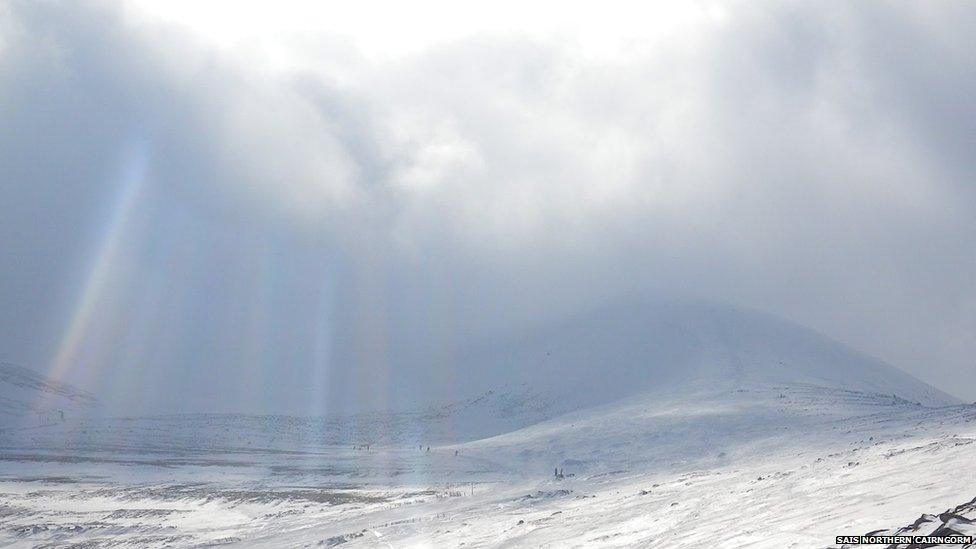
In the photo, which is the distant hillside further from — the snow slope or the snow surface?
the snow slope

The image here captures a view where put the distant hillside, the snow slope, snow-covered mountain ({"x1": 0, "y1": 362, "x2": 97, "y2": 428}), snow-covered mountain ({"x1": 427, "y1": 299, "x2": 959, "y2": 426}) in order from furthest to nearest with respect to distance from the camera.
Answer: snow-covered mountain ({"x1": 0, "y1": 362, "x2": 97, "y2": 428}) < the distant hillside < snow-covered mountain ({"x1": 427, "y1": 299, "x2": 959, "y2": 426}) < the snow slope

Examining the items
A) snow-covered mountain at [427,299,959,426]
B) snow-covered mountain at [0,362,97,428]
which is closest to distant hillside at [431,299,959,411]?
snow-covered mountain at [427,299,959,426]

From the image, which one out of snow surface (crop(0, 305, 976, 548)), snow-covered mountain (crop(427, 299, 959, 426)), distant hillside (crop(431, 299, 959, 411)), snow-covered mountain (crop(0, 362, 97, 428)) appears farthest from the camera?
snow-covered mountain (crop(0, 362, 97, 428))

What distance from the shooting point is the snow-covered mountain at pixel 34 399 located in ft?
325

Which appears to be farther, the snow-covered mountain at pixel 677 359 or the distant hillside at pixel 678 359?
the distant hillside at pixel 678 359

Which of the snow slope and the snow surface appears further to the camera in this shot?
the snow surface

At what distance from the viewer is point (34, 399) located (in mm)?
114938

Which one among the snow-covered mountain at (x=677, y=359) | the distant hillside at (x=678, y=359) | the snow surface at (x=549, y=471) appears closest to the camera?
the snow surface at (x=549, y=471)

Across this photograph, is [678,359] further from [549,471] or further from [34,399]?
[34,399]

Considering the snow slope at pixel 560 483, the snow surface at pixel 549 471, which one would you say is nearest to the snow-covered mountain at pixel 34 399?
Answer: the snow surface at pixel 549 471

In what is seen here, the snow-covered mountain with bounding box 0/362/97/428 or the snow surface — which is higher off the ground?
the snow-covered mountain with bounding box 0/362/97/428

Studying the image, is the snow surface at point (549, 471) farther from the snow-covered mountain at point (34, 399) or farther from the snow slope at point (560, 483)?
the snow-covered mountain at point (34, 399)

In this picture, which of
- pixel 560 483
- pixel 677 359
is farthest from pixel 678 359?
pixel 560 483

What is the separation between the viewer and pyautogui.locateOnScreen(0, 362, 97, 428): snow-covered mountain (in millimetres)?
99062
